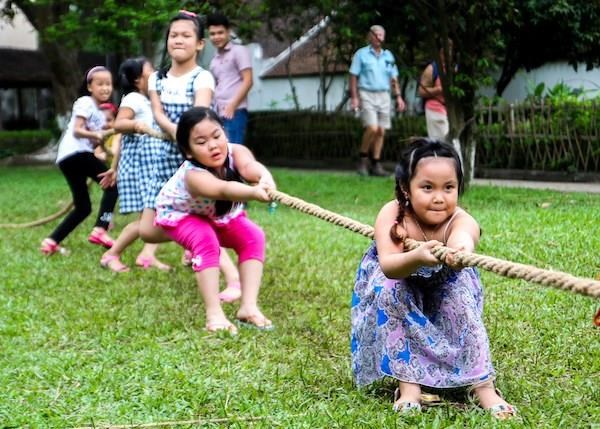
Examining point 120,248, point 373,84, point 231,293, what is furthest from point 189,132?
point 373,84

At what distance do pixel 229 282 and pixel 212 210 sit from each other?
0.82 meters

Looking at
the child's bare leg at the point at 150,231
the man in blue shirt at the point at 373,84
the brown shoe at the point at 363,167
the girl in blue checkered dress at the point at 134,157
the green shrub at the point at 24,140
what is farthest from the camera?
the green shrub at the point at 24,140

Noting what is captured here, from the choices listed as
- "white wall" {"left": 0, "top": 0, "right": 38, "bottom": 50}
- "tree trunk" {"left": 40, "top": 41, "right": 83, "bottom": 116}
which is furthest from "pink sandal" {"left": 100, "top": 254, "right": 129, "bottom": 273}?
"white wall" {"left": 0, "top": 0, "right": 38, "bottom": 50}

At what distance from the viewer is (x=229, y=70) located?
25.6 feet

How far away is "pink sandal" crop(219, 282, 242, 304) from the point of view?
4.78 meters

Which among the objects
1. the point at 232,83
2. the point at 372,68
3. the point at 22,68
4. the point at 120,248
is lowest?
the point at 120,248

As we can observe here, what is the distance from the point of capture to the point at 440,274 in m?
2.90

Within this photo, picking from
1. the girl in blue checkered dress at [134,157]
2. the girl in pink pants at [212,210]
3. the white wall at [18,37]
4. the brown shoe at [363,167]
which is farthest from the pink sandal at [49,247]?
the white wall at [18,37]

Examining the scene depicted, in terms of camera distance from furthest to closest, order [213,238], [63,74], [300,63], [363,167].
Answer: [300,63] < [63,74] < [363,167] < [213,238]

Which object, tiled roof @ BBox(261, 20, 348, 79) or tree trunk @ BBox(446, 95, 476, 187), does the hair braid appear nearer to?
tree trunk @ BBox(446, 95, 476, 187)

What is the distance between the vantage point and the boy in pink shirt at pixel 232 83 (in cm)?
753

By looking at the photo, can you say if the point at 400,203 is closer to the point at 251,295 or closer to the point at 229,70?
the point at 251,295

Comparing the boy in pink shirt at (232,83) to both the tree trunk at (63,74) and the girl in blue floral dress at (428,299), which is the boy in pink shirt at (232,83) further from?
the tree trunk at (63,74)

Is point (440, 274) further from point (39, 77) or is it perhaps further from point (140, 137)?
point (39, 77)
